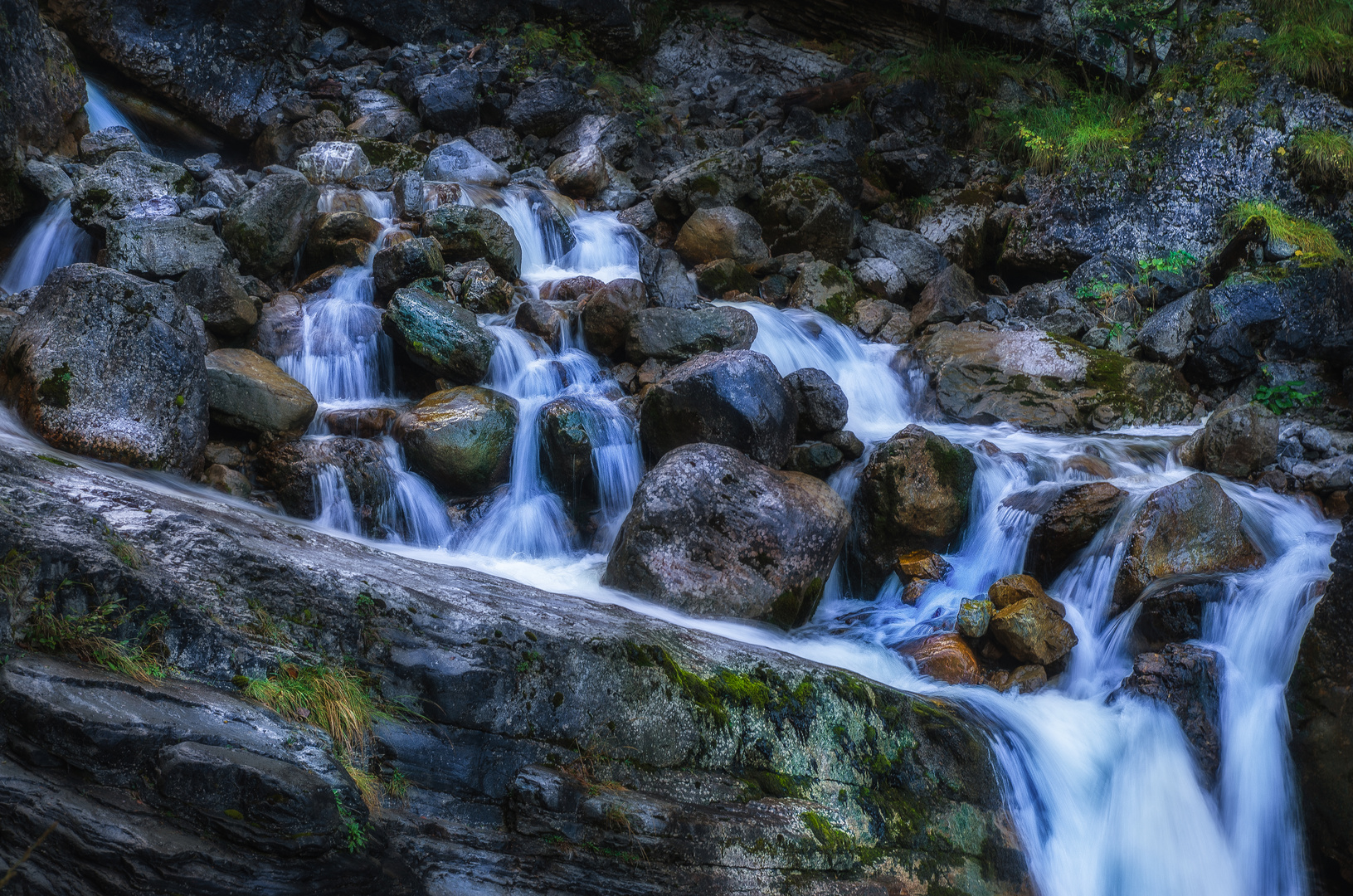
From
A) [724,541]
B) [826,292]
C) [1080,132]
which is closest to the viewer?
[724,541]

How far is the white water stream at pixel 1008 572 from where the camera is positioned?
388 cm

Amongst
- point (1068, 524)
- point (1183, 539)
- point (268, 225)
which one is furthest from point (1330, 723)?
point (268, 225)

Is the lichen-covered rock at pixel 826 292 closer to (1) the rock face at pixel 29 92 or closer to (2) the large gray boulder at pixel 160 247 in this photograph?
(2) the large gray boulder at pixel 160 247

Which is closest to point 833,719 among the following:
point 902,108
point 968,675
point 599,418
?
point 968,675

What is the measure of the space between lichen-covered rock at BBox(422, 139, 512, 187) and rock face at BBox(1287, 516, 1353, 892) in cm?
1019

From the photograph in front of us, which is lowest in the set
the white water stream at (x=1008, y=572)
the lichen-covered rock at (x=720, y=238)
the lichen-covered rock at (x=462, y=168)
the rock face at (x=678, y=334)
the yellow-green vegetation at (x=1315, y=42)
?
the white water stream at (x=1008, y=572)

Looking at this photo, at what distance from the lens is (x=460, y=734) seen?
293 cm

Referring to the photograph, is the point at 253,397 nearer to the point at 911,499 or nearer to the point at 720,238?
the point at 911,499

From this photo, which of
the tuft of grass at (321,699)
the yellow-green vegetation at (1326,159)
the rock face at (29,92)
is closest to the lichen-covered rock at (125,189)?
the rock face at (29,92)

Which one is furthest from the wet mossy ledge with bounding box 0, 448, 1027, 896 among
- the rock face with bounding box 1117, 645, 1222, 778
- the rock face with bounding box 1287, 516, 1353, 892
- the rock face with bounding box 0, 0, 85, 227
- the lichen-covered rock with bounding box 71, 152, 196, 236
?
the rock face with bounding box 0, 0, 85, 227

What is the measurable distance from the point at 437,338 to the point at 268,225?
2.61m

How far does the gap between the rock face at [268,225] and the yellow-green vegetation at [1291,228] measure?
10.5 metres

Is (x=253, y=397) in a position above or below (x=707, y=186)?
below

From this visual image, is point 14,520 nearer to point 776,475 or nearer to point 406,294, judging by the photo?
point 776,475
